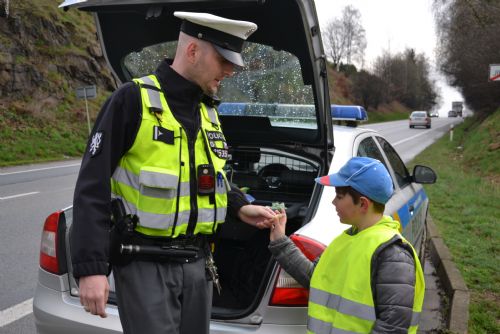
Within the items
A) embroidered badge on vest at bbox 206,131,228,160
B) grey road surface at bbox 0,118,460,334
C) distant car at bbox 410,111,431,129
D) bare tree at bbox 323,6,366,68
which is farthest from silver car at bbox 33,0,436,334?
bare tree at bbox 323,6,366,68

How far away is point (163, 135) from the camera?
182cm

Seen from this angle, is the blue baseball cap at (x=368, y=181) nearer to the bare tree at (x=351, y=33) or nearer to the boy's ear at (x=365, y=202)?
the boy's ear at (x=365, y=202)

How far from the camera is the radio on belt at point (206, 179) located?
1.92 meters

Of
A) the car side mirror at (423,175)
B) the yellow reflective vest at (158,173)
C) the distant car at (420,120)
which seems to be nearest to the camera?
the yellow reflective vest at (158,173)

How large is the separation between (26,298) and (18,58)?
18.5 meters

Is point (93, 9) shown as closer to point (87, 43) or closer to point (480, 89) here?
point (87, 43)

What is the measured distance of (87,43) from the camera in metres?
23.8

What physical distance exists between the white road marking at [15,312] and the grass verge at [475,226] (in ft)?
11.1

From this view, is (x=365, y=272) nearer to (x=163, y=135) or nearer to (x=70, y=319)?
(x=163, y=135)

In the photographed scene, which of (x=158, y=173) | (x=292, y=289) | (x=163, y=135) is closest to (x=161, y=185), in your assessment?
(x=158, y=173)

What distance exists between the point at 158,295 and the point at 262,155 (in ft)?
7.35

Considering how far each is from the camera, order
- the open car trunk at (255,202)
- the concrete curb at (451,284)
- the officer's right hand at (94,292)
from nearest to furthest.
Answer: the officer's right hand at (94,292) < the open car trunk at (255,202) < the concrete curb at (451,284)

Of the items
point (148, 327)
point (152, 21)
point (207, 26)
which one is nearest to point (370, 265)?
point (148, 327)

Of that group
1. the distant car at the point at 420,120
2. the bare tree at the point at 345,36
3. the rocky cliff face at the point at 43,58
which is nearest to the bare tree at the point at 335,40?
the bare tree at the point at 345,36
